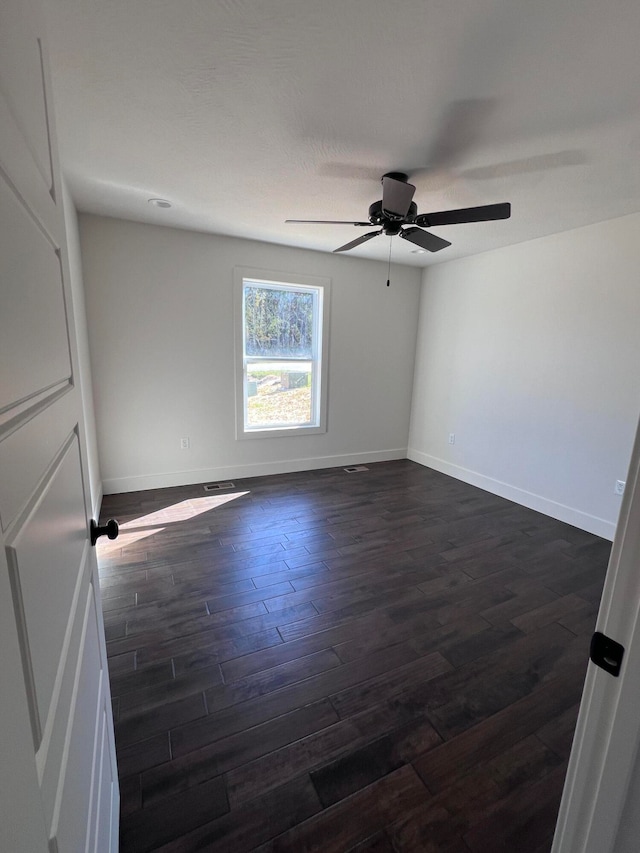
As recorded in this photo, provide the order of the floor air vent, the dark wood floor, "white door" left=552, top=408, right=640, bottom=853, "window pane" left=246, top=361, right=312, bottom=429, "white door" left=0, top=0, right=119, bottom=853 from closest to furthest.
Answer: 1. "white door" left=0, top=0, right=119, bottom=853
2. "white door" left=552, top=408, right=640, bottom=853
3. the dark wood floor
4. the floor air vent
5. "window pane" left=246, top=361, right=312, bottom=429

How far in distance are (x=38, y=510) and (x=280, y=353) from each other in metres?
3.94

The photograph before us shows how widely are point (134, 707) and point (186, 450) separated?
8.72ft

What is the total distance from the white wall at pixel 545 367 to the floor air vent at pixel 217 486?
2644 millimetres

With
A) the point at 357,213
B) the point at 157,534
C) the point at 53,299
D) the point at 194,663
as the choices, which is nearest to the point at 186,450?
the point at 157,534

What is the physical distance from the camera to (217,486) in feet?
13.1

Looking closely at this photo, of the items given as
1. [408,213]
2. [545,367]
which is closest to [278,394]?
[408,213]

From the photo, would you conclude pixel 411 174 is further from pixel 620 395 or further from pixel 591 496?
pixel 591 496

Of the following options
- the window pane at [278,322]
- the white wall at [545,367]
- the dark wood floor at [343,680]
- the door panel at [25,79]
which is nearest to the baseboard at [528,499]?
the white wall at [545,367]

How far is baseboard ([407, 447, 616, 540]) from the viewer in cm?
315

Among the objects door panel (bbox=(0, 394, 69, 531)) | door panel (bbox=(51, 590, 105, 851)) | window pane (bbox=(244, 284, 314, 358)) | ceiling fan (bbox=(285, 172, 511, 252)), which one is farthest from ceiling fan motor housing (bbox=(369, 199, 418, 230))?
door panel (bbox=(51, 590, 105, 851))

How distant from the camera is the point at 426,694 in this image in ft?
5.33

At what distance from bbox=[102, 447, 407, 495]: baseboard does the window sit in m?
0.40

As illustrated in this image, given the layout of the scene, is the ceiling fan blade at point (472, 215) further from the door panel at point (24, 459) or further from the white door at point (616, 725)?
the door panel at point (24, 459)

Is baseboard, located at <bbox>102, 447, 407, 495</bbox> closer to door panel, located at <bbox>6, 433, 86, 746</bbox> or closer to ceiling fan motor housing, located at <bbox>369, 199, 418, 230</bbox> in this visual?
ceiling fan motor housing, located at <bbox>369, 199, 418, 230</bbox>
